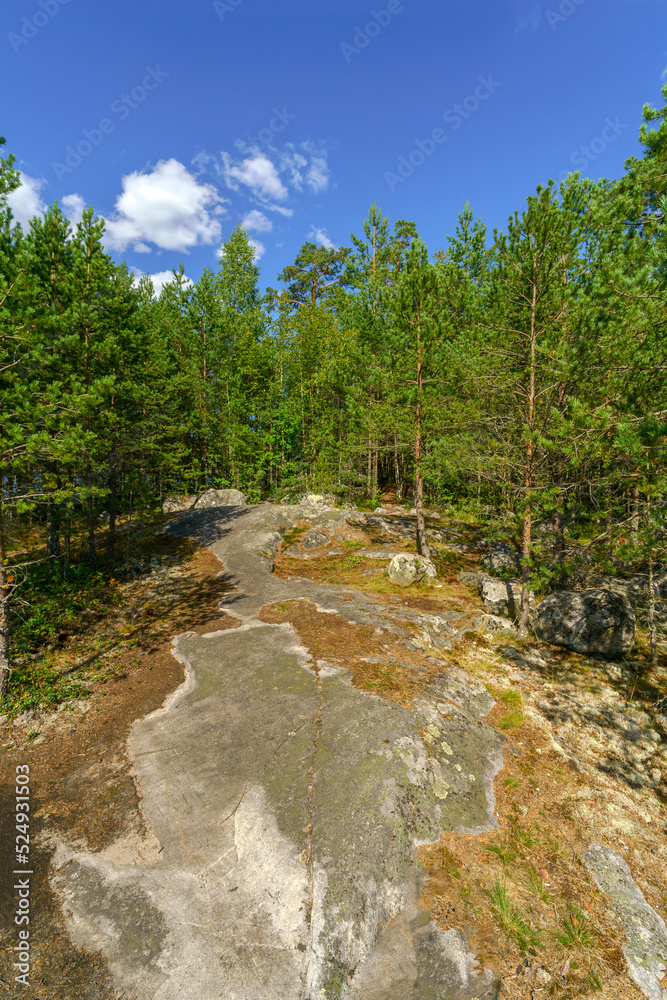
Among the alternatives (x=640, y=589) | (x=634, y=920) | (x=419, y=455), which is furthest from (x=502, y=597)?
(x=634, y=920)

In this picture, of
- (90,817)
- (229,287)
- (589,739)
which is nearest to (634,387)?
(589,739)

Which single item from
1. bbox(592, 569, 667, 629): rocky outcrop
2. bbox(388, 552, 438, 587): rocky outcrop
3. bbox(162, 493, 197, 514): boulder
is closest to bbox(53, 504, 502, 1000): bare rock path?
bbox(388, 552, 438, 587): rocky outcrop

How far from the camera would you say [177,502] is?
3203 centimetres

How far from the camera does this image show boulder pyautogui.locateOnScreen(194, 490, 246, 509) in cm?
2853

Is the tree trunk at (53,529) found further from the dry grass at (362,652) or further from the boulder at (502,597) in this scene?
the boulder at (502,597)

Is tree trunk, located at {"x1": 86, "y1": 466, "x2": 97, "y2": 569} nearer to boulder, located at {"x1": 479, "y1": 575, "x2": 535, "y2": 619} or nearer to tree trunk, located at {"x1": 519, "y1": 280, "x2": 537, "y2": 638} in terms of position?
boulder, located at {"x1": 479, "y1": 575, "x2": 535, "y2": 619}

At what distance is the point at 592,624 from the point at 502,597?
2995 mm

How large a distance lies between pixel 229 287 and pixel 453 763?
45143 mm

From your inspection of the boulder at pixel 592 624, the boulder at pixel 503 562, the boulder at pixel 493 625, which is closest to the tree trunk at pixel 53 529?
the boulder at pixel 493 625

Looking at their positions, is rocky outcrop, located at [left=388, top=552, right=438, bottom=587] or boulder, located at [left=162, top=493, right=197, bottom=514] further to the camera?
Result: boulder, located at [left=162, top=493, right=197, bottom=514]

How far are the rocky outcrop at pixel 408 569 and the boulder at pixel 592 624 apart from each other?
5.11 meters

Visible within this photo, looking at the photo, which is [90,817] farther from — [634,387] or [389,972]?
[634,387]

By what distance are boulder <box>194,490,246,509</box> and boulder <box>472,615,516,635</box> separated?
761 inches

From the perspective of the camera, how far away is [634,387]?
8031 millimetres
